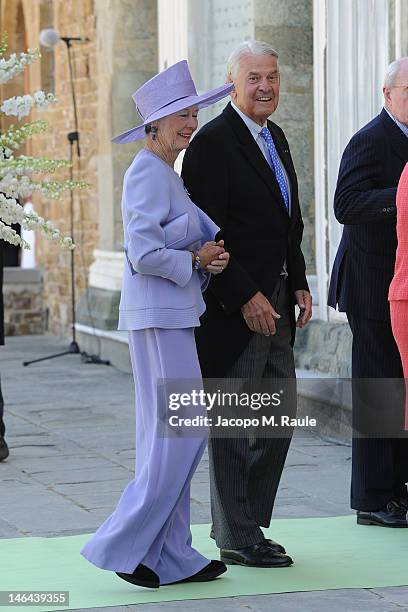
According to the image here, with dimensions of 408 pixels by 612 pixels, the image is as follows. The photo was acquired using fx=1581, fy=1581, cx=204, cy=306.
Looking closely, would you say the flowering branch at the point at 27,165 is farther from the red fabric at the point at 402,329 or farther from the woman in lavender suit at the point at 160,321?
the red fabric at the point at 402,329

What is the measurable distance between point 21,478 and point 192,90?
9.59 ft

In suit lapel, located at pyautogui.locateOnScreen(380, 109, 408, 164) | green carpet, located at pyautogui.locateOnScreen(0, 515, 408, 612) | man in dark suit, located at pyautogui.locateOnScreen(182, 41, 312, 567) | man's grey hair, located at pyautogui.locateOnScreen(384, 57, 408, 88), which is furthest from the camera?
suit lapel, located at pyautogui.locateOnScreen(380, 109, 408, 164)

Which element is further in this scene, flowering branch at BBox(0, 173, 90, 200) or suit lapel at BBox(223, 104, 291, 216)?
suit lapel at BBox(223, 104, 291, 216)

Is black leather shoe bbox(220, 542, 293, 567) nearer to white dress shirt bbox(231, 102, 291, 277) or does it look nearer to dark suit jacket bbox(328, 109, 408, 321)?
white dress shirt bbox(231, 102, 291, 277)

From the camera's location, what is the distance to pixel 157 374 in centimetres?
478

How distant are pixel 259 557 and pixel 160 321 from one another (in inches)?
35.9

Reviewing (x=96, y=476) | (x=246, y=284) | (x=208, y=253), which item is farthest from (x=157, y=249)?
(x=96, y=476)

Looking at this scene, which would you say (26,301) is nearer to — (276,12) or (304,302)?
(276,12)

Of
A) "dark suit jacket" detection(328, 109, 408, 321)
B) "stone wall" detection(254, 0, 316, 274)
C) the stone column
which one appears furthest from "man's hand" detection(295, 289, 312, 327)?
the stone column

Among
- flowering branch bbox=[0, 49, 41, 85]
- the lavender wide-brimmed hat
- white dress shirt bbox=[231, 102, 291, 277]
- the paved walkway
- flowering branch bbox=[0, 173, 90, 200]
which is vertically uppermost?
flowering branch bbox=[0, 49, 41, 85]

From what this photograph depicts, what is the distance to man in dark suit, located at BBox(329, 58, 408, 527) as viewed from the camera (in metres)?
5.72

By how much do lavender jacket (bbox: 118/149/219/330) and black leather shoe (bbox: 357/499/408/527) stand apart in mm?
1417

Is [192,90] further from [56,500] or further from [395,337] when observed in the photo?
[56,500]

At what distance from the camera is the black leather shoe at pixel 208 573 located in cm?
488
